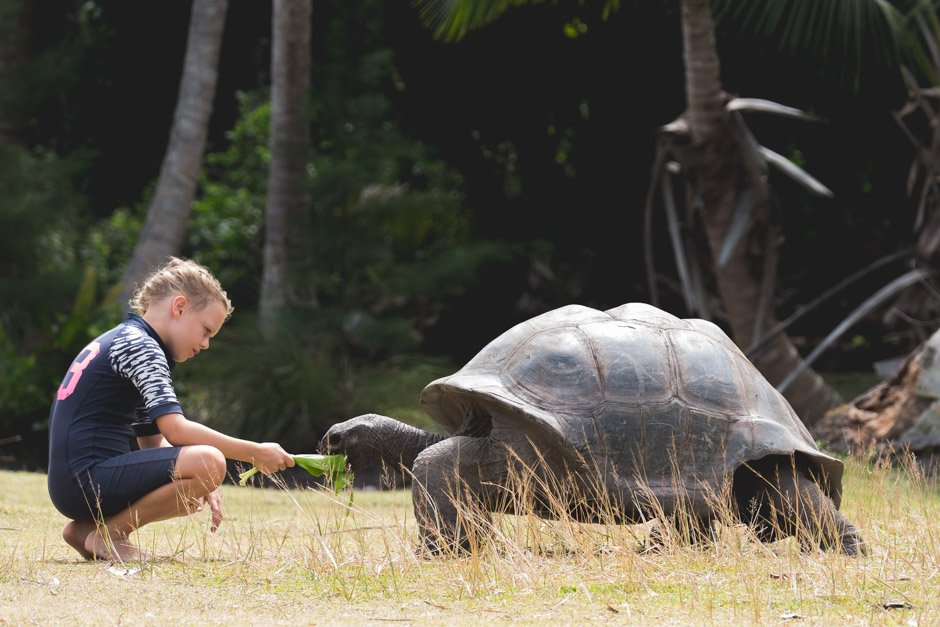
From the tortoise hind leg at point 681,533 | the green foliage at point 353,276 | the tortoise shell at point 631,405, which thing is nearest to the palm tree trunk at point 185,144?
the green foliage at point 353,276

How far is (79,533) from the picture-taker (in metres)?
4.58

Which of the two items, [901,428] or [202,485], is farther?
[901,428]

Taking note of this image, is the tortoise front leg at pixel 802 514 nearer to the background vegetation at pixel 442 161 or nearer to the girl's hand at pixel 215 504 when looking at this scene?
the girl's hand at pixel 215 504

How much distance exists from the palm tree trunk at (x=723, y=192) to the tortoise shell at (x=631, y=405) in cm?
601

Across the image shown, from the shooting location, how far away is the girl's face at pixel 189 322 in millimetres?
4570

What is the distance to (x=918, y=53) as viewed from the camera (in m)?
10.8

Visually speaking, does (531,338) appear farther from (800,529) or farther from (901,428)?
(901,428)

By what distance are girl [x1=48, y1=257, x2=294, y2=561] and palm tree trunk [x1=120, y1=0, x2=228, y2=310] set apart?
7.57 meters

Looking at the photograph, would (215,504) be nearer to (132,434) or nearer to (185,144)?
(132,434)

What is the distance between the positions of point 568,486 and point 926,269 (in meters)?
7.62

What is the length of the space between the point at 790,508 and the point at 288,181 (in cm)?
827

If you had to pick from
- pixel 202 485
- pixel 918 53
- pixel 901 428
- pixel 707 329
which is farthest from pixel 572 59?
pixel 202 485

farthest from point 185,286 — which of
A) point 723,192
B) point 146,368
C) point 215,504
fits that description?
point 723,192

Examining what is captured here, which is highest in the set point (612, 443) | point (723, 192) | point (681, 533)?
point (723, 192)
